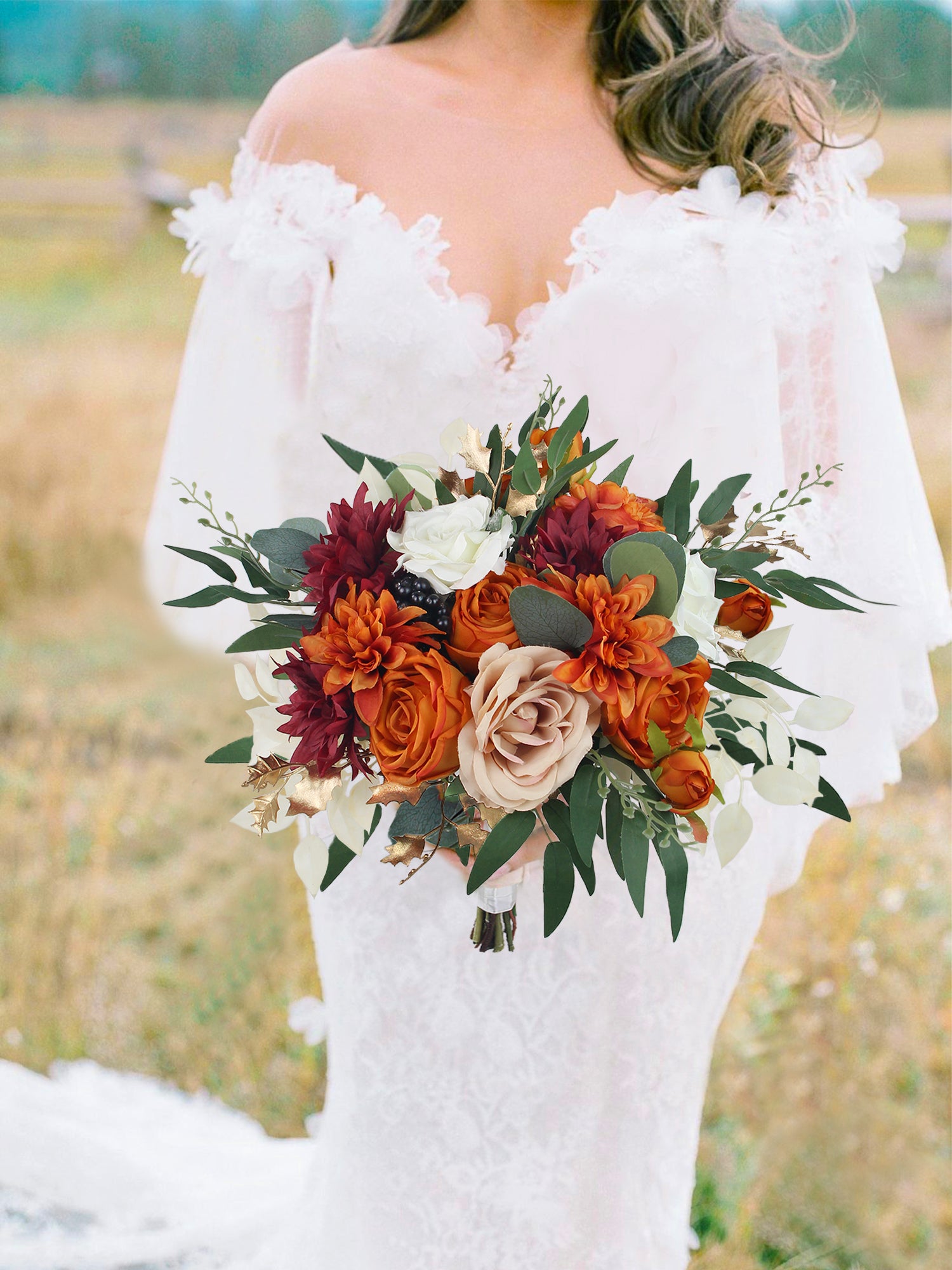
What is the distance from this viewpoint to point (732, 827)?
41.7 inches

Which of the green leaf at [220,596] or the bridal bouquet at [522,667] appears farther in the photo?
the green leaf at [220,596]

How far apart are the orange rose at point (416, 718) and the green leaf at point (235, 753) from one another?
0.76ft

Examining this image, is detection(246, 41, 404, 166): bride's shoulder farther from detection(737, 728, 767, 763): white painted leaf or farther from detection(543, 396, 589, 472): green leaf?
detection(737, 728, 767, 763): white painted leaf

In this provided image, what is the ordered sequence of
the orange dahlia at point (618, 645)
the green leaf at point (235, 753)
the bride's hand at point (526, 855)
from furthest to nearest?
1. the bride's hand at point (526, 855)
2. the green leaf at point (235, 753)
3. the orange dahlia at point (618, 645)

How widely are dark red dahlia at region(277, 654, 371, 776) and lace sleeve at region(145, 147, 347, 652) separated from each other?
2.10 ft

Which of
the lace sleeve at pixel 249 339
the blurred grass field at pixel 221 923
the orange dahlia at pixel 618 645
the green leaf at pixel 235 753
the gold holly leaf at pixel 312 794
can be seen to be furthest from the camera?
the blurred grass field at pixel 221 923

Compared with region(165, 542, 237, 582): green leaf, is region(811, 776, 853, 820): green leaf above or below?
below

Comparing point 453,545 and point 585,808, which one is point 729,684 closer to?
point 585,808

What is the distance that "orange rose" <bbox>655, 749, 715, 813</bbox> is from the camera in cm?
94

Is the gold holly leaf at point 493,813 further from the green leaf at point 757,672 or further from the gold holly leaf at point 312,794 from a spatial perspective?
the green leaf at point 757,672

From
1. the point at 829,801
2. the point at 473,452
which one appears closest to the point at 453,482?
the point at 473,452

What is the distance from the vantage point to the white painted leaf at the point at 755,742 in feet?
3.52

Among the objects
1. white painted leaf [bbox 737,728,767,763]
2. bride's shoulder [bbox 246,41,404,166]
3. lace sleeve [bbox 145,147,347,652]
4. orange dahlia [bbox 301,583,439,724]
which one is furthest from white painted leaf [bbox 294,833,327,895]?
bride's shoulder [bbox 246,41,404,166]

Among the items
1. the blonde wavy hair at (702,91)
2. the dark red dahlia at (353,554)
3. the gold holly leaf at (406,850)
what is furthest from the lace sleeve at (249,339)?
the gold holly leaf at (406,850)
